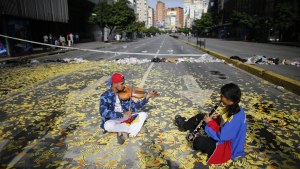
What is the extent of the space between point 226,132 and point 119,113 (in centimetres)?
198

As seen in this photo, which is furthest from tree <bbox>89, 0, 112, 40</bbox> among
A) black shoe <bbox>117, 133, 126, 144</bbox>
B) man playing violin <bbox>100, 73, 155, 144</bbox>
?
black shoe <bbox>117, 133, 126, 144</bbox>

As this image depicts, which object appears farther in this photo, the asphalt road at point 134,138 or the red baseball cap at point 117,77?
the red baseball cap at point 117,77

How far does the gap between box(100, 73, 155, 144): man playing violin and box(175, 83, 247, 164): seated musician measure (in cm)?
128

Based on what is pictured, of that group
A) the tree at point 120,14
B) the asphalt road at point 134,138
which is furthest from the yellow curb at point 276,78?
the tree at point 120,14

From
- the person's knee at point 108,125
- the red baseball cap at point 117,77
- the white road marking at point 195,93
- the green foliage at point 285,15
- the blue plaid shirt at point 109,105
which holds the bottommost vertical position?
the white road marking at point 195,93

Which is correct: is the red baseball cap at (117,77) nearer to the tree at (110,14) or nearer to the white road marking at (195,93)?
the white road marking at (195,93)

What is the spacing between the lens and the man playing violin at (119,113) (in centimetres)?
447

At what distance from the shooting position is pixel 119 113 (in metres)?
4.51

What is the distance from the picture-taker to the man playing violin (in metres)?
4.47

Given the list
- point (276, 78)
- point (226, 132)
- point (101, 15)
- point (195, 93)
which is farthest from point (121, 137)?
point (101, 15)

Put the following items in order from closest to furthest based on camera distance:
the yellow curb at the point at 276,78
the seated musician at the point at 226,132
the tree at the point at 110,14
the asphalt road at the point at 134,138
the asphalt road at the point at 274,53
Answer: the seated musician at the point at 226,132, the asphalt road at the point at 134,138, the yellow curb at the point at 276,78, the asphalt road at the point at 274,53, the tree at the point at 110,14

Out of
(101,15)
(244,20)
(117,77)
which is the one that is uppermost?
(101,15)

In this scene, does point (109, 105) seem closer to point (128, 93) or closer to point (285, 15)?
point (128, 93)

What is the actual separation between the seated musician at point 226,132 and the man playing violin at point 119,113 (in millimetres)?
1280
